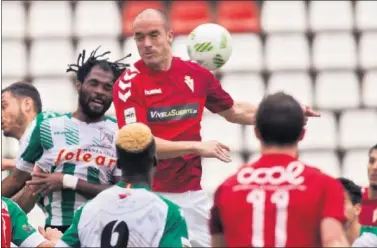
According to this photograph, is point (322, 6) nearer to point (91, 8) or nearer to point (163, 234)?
point (91, 8)

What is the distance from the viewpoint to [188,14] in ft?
92.4

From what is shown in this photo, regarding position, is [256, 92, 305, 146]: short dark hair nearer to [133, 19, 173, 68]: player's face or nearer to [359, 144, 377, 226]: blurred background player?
Answer: [133, 19, 173, 68]: player's face

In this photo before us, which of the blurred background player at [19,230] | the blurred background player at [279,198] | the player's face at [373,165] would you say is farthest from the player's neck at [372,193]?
the blurred background player at [279,198]

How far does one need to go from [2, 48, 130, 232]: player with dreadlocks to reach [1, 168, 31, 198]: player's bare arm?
168mm

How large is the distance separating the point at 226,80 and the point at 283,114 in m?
21.4

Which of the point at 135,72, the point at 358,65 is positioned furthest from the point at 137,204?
the point at 358,65

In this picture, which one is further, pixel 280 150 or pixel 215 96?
pixel 215 96

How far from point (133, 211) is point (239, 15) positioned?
2122cm

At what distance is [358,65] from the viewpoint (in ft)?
94.3

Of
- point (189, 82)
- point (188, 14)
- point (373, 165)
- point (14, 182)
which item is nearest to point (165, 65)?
point (189, 82)

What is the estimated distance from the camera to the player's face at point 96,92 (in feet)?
32.4

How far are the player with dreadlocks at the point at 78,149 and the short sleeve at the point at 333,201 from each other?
343 centimetres

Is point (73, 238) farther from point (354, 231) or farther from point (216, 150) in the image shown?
point (354, 231)

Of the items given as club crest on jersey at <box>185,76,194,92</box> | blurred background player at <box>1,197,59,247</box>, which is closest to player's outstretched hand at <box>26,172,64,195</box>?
blurred background player at <box>1,197,59,247</box>
